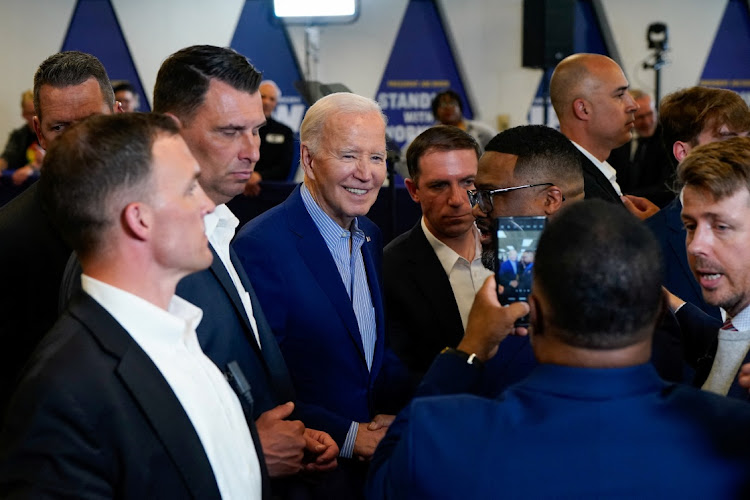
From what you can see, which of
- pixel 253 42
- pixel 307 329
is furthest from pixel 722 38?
pixel 307 329

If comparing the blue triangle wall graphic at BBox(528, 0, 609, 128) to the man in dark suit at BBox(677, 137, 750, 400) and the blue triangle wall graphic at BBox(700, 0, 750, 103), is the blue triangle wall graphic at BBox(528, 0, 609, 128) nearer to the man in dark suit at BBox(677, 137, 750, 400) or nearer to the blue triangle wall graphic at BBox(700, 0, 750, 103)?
the blue triangle wall graphic at BBox(700, 0, 750, 103)

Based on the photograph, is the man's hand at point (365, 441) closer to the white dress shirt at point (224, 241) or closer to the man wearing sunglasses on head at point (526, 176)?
the white dress shirt at point (224, 241)

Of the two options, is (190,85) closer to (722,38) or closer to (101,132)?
(101,132)

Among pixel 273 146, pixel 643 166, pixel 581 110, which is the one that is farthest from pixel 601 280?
pixel 273 146

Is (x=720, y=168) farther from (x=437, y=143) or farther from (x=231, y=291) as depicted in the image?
(x=437, y=143)

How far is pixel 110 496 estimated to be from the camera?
1392mm

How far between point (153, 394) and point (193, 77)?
103 centimetres

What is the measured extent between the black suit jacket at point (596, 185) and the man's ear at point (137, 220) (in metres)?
1.86

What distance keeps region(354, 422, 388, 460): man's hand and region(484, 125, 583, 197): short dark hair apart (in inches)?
30.6

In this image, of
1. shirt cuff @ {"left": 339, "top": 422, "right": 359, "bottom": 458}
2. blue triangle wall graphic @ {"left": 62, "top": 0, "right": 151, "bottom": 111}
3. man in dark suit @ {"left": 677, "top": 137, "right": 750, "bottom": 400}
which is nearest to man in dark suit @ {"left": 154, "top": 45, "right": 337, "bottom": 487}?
shirt cuff @ {"left": 339, "top": 422, "right": 359, "bottom": 458}

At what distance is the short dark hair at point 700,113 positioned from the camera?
3.00 meters

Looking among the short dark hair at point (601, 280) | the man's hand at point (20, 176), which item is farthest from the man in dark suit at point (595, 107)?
the man's hand at point (20, 176)

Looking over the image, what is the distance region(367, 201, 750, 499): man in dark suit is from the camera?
127 cm

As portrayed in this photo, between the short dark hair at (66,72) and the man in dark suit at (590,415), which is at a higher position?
the short dark hair at (66,72)
